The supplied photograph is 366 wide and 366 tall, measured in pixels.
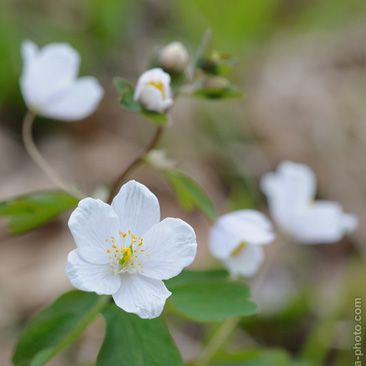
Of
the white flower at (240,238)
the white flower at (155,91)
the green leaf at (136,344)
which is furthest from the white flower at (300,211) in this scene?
the green leaf at (136,344)

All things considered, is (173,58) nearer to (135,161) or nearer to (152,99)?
(152,99)

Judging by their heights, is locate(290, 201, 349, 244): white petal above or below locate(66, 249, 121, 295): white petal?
below

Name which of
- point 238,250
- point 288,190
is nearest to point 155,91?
point 238,250

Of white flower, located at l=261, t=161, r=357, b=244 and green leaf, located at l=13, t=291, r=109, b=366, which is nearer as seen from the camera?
Result: green leaf, located at l=13, t=291, r=109, b=366

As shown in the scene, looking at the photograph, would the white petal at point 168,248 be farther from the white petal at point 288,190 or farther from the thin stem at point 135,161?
the white petal at point 288,190

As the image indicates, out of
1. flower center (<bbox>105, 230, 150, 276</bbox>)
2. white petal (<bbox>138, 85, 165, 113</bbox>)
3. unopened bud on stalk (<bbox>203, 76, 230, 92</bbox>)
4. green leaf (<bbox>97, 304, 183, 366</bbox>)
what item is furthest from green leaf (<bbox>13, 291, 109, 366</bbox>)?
unopened bud on stalk (<bbox>203, 76, 230, 92</bbox>)

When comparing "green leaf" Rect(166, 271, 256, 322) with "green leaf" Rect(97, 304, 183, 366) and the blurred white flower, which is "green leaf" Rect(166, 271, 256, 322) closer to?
"green leaf" Rect(97, 304, 183, 366)
